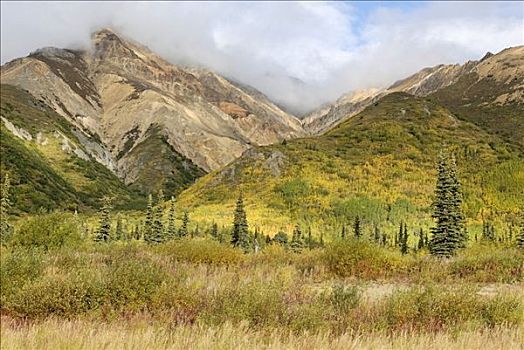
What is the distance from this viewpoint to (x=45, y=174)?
5925 inches

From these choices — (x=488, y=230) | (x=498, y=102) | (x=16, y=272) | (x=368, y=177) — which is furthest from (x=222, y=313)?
(x=498, y=102)

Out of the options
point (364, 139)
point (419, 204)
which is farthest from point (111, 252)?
point (364, 139)

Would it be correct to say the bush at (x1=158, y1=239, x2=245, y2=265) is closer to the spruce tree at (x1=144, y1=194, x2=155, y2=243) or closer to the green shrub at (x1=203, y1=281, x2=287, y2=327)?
the green shrub at (x1=203, y1=281, x2=287, y2=327)

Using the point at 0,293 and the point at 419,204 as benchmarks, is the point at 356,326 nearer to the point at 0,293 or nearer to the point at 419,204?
the point at 0,293

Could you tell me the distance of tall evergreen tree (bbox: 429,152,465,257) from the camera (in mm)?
→ 30391

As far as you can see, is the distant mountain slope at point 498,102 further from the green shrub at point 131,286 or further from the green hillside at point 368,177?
the green shrub at point 131,286

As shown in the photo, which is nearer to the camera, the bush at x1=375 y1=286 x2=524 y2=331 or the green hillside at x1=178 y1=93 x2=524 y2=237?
the bush at x1=375 y1=286 x2=524 y2=331

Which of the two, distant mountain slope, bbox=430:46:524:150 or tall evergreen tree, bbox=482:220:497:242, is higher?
distant mountain slope, bbox=430:46:524:150

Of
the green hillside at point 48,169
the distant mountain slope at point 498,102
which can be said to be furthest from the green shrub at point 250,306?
the green hillside at point 48,169

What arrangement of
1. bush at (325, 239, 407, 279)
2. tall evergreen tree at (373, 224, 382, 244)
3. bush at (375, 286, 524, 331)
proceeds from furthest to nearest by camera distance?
1. tall evergreen tree at (373, 224, 382, 244)
2. bush at (325, 239, 407, 279)
3. bush at (375, 286, 524, 331)

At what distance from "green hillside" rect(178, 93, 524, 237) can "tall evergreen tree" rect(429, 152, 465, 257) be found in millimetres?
31769

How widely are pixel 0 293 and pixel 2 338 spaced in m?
3.98

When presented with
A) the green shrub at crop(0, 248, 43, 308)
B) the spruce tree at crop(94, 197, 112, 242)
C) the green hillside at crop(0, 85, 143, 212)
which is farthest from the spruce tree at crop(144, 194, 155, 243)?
the green hillside at crop(0, 85, 143, 212)

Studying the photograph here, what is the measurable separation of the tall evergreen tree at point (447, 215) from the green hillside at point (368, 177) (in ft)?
104
